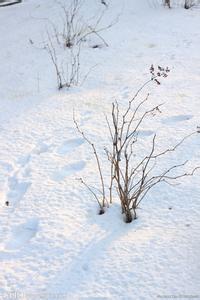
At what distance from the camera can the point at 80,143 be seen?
131 inches

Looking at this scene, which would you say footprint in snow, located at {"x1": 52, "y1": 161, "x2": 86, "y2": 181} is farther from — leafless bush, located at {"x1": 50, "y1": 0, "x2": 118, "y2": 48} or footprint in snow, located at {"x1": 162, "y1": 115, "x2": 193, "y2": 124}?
leafless bush, located at {"x1": 50, "y1": 0, "x2": 118, "y2": 48}

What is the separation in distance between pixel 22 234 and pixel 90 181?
612mm

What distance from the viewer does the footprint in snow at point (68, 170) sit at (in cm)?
292

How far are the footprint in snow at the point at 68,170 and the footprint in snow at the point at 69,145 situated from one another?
192mm

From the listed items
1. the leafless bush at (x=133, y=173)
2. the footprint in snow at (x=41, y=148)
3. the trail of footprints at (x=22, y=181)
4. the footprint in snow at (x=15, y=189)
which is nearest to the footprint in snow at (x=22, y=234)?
the trail of footprints at (x=22, y=181)

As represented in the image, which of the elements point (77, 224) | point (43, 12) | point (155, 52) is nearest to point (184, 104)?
point (155, 52)

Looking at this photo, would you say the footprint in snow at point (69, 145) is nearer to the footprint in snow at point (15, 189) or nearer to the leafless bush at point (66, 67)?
the footprint in snow at point (15, 189)

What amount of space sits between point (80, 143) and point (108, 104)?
0.69 meters

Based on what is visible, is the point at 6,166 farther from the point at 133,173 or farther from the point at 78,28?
the point at 78,28

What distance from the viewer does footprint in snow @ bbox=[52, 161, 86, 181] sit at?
2916 millimetres

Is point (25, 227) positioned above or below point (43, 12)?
below

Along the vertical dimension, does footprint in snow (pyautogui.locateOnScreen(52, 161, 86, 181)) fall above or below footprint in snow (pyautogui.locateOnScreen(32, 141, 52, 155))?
below

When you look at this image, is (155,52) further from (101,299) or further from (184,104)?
(101,299)

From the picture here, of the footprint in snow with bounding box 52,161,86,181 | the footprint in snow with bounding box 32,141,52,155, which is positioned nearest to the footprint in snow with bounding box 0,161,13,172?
the footprint in snow with bounding box 32,141,52,155
